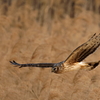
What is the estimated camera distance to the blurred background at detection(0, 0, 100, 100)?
627 centimetres

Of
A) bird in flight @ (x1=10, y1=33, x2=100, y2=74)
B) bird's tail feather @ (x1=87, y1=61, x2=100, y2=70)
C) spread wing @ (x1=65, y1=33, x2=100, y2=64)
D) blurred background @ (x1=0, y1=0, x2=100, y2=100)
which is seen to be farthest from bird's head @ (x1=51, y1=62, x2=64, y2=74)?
blurred background @ (x1=0, y1=0, x2=100, y2=100)

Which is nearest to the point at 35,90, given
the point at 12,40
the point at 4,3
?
the point at 12,40

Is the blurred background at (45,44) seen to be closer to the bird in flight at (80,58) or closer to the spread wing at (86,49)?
the bird in flight at (80,58)

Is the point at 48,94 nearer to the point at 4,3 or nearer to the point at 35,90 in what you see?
the point at 35,90

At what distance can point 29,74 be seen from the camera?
6.67m

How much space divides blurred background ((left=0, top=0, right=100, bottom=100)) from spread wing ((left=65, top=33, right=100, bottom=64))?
1740 millimetres

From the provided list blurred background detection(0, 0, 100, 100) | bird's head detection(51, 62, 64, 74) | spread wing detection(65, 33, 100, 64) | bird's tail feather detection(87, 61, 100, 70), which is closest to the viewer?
spread wing detection(65, 33, 100, 64)

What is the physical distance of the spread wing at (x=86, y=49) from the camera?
438cm

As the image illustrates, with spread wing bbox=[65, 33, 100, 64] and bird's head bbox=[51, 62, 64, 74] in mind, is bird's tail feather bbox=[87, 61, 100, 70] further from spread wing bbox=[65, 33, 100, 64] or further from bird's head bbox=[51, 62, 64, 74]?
bird's head bbox=[51, 62, 64, 74]

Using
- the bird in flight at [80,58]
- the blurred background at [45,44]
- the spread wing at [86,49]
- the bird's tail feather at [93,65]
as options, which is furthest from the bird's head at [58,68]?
the blurred background at [45,44]

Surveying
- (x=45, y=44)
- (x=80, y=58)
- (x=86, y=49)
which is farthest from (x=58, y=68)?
(x=45, y=44)

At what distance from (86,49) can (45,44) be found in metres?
3.01

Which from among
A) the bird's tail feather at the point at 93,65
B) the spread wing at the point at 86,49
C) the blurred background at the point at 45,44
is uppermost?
the spread wing at the point at 86,49

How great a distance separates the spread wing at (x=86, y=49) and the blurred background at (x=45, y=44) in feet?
5.71
